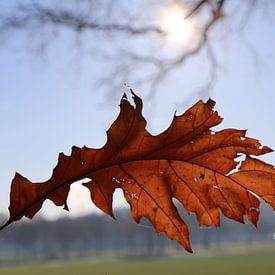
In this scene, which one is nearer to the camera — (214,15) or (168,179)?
(168,179)

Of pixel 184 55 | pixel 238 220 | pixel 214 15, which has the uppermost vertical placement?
pixel 214 15

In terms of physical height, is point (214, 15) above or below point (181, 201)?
above

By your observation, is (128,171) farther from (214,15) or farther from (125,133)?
(214,15)

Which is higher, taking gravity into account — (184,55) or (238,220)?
(184,55)

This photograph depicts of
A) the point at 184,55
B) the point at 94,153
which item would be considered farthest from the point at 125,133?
the point at 184,55

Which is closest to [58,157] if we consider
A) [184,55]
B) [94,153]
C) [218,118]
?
[94,153]

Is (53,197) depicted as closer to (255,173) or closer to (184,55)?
(255,173)
